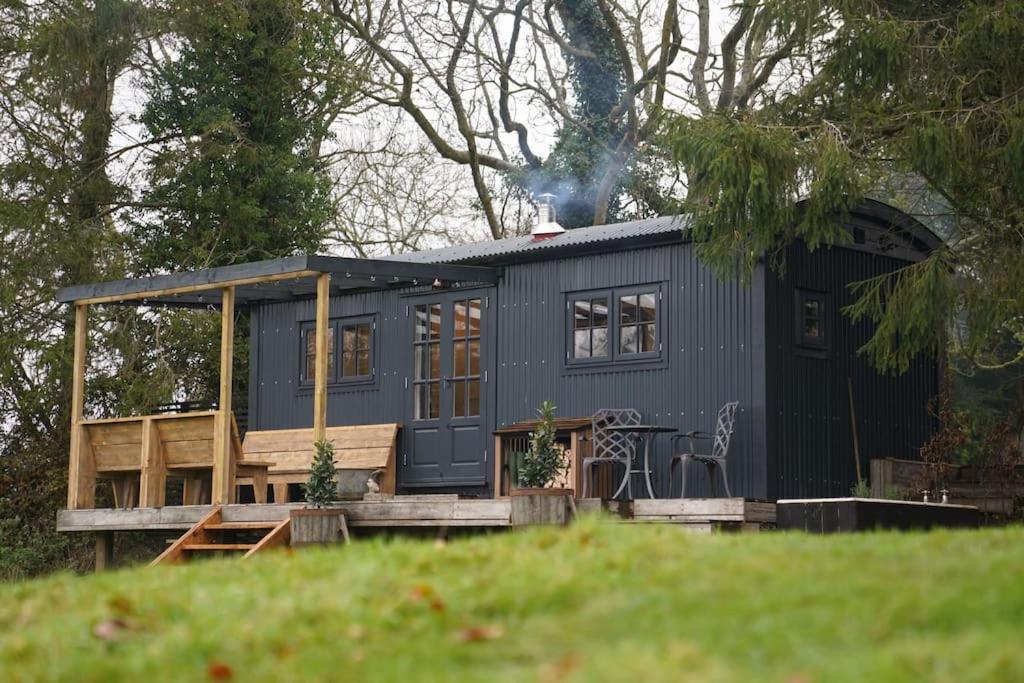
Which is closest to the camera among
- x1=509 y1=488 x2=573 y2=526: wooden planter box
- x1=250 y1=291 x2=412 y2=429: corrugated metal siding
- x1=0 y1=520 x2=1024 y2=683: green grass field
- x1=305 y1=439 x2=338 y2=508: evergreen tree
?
x1=0 y1=520 x2=1024 y2=683: green grass field

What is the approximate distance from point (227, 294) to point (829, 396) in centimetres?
661

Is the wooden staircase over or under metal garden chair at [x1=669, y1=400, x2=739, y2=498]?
under

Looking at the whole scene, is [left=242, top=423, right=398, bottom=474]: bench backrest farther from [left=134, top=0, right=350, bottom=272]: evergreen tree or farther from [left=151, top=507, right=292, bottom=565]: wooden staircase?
[left=134, top=0, right=350, bottom=272]: evergreen tree

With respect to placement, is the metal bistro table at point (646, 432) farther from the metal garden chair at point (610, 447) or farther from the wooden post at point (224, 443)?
the wooden post at point (224, 443)

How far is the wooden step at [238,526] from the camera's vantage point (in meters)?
15.2

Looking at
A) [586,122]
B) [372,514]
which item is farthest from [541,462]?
[586,122]

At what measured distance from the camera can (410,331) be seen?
18.6m

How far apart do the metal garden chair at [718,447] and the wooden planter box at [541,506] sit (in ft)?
6.20

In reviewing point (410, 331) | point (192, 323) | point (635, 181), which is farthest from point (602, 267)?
Answer: point (635, 181)

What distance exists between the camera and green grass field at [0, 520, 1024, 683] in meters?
5.33

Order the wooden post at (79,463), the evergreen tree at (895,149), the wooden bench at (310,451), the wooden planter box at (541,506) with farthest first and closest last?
the wooden bench at (310,451)
the wooden post at (79,463)
the evergreen tree at (895,149)
the wooden planter box at (541,506)

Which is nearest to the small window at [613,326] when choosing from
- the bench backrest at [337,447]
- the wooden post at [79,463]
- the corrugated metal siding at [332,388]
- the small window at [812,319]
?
the small window at [812,319]

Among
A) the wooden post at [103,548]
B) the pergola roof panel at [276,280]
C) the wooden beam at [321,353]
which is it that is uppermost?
the pergola roof panel at [276,280]

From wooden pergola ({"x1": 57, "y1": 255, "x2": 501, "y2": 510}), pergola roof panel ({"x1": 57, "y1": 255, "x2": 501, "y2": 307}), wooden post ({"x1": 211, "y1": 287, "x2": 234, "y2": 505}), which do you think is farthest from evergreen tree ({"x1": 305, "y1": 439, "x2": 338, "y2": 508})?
pergola roof panel ({"x1": 57, "y1": 255, "x2": 501, "y2": 307})
